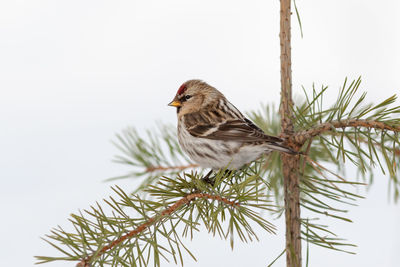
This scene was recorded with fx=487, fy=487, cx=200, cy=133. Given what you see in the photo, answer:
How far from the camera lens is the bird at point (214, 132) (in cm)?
225

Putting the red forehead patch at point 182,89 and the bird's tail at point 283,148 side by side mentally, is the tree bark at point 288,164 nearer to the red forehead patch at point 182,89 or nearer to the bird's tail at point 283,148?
the bird's tail at point 283,148

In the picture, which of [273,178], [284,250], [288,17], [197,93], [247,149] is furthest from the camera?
[197,93]

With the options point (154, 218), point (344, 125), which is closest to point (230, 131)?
point (344, 125)

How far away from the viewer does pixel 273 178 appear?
2.54 metres

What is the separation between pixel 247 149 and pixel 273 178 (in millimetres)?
366

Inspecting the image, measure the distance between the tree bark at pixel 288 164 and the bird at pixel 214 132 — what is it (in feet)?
0.30

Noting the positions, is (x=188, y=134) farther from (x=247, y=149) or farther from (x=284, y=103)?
(x=284, y=103)

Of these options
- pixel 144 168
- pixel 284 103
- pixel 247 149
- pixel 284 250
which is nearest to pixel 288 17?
pixel 284 103

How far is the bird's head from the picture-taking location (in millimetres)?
2799

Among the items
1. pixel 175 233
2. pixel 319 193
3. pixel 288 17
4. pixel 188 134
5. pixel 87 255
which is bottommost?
pixel 87 255

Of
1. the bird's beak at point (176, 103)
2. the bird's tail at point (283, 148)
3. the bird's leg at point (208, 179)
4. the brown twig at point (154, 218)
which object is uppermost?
the bird's beak at point (176, 103)

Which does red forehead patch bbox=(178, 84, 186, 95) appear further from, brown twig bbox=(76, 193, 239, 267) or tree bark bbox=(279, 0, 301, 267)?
brown twig bbox=(76, 193, 239, 267)

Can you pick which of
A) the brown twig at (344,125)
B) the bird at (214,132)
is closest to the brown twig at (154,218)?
the bird at (214,132)

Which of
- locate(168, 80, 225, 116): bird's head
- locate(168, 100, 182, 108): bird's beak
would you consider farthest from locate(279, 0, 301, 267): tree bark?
locate(168, 100, 182, 108): bird's beak
